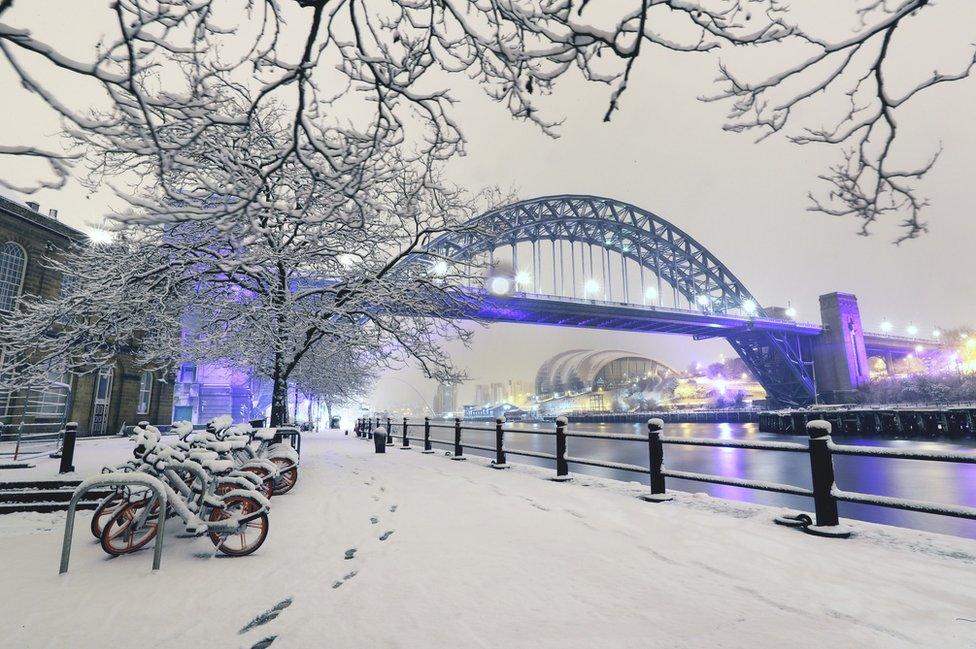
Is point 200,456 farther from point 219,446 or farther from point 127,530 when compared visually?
point 127,530

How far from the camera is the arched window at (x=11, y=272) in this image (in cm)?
1820

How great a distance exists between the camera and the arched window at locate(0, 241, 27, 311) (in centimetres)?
1820

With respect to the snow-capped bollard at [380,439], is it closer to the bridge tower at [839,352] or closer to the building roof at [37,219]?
the building roof at [37,219]

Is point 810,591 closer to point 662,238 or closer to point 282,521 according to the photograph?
point 282,521

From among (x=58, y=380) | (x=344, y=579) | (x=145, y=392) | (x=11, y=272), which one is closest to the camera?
(x=344, y=579)

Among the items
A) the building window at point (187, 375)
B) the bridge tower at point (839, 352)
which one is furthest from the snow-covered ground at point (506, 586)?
the bridge tower at point (839, 352)

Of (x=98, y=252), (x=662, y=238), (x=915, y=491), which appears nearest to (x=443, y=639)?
(x=98, y=252)

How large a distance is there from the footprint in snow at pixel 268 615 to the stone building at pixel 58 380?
17456 mm

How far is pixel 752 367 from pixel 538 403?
293 ft

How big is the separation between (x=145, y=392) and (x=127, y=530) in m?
26.6

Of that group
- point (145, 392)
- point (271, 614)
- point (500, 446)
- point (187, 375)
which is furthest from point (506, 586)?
point (187, 375)

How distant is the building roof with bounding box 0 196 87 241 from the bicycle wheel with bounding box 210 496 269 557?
2247 cm

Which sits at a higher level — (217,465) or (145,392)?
(145,392)

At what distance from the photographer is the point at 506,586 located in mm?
3221
